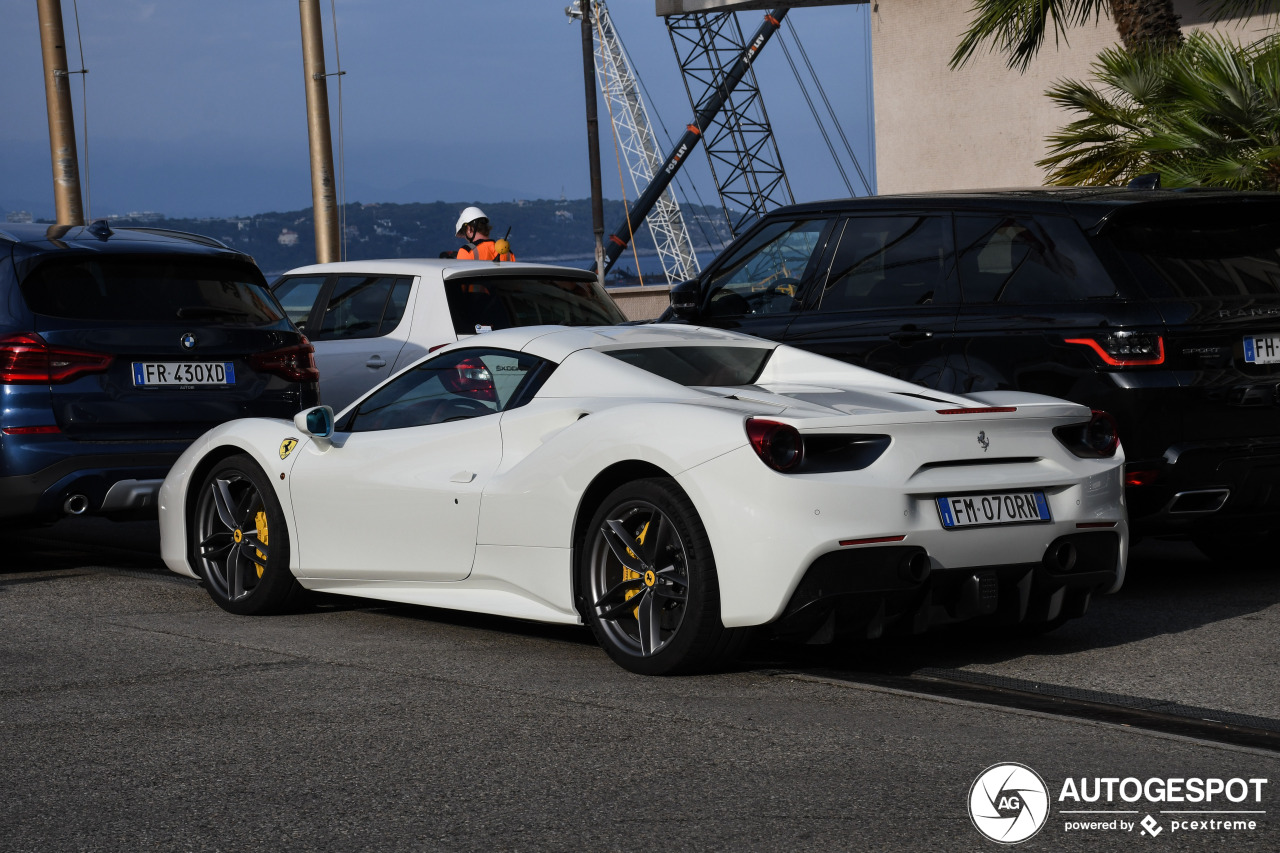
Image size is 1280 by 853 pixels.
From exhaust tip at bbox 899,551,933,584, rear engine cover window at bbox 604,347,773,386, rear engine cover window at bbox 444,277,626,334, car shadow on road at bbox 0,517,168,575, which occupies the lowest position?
car shadow on road at bbox 0,517,168,575

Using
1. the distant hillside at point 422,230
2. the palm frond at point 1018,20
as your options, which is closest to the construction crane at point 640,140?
the distant hillside at point 422,230

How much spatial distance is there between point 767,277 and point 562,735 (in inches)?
173

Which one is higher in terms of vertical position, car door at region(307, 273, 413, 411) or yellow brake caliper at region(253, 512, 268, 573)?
car door at region(307, 273, 413, 411)

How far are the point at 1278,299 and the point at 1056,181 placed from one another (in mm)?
5999

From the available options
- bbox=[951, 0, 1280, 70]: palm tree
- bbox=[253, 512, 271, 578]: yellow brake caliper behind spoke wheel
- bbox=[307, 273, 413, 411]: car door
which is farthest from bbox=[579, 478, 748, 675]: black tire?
bbox=[951, 0, 1280, 70]: palm tree

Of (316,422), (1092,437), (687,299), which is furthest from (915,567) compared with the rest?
(687,299)

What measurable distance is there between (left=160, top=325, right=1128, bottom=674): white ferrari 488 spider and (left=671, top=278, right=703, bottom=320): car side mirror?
78.1 inches

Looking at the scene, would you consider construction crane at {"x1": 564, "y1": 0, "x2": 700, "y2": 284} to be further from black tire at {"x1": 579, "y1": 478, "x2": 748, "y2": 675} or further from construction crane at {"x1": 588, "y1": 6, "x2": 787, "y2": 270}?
black tire at {"x1": 579, "y1": 478, "x2": 748, "y2": 675}

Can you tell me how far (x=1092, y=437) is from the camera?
5.91 meters

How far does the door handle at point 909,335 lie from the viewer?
7490 mm

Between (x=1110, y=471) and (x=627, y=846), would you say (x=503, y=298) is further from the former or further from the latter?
(x=627, y=846)

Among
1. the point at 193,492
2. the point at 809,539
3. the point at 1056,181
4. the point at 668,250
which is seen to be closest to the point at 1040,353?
the point at 809,539

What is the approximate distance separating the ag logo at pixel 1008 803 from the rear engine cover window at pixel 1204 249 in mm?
3353

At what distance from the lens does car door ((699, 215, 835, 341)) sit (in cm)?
833
